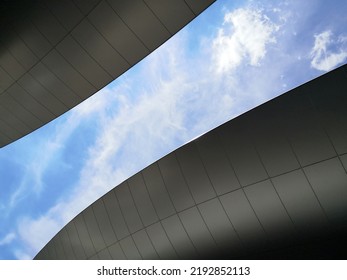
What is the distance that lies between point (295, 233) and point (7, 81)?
1302cm

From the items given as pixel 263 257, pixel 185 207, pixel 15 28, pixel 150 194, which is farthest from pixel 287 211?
pixel 15 28

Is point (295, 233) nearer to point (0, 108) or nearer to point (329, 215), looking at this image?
point (329, 215)

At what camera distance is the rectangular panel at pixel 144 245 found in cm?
1026

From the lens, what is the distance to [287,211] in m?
7.95

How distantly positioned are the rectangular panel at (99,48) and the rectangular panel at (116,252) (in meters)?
6.87

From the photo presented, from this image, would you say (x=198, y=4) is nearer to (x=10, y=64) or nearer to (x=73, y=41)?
(x=73, y=41)

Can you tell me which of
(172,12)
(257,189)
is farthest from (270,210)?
(172,12)

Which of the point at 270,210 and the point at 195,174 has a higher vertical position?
the point at 195,174

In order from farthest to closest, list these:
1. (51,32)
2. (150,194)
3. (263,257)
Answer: (51,32)
(150,194)
(263,257)

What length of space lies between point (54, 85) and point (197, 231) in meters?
8.85

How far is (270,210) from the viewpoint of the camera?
319 inches

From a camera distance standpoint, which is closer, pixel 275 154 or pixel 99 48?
pixel 275 154

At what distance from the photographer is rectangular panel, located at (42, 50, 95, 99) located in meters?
12.4

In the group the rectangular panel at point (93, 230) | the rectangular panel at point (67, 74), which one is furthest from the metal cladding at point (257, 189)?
the rectangular panel at point (67, 74)
